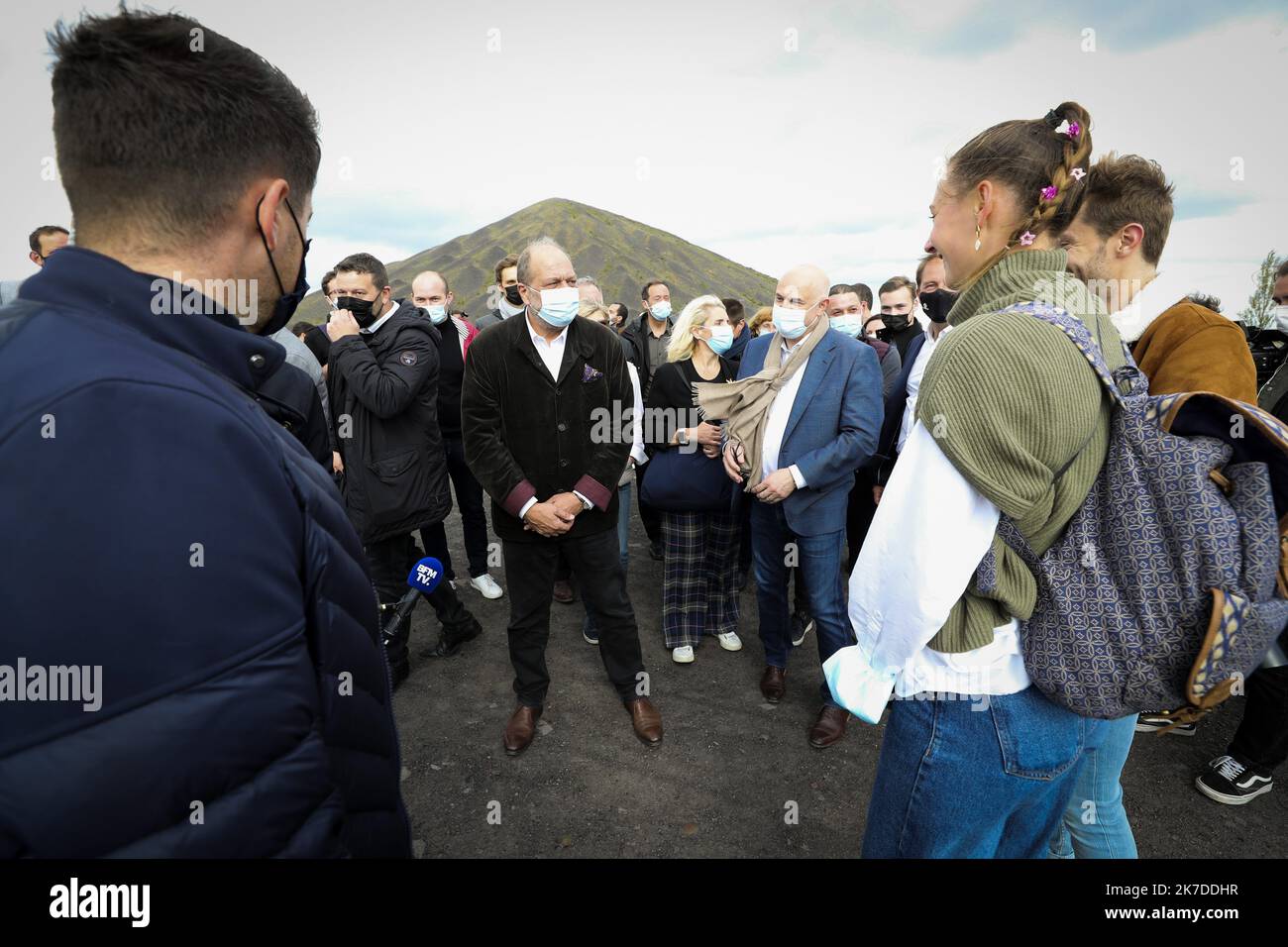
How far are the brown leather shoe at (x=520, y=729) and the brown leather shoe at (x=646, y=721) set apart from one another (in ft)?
1.83

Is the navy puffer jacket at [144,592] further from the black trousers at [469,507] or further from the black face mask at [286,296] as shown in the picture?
the black trousers at [469,507]

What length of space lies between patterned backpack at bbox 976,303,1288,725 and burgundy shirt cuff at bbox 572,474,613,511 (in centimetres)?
220

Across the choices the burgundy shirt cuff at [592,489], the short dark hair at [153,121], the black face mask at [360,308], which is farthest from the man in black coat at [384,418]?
the short dark hair at [153,121]

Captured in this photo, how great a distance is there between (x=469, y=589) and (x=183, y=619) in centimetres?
492

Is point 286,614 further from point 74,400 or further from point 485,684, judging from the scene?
point 485,684

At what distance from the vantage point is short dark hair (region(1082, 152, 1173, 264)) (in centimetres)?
198

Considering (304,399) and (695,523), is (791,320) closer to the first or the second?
(695,523)

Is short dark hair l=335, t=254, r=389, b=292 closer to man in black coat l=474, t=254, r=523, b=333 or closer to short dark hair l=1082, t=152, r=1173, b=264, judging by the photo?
man in black coat l=474, t=254, r=523, b=333

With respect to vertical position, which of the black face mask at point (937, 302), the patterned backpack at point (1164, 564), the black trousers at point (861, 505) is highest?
the black face mask at point (937, 302)

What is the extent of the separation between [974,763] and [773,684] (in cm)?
250

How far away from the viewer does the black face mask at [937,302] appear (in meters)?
3.37

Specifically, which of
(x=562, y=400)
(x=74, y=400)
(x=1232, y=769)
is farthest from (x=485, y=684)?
(x=1232, y=769)

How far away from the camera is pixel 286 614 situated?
2.97 feet

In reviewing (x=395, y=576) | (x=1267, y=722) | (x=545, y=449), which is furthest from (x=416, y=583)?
(x=1267, y=722)
